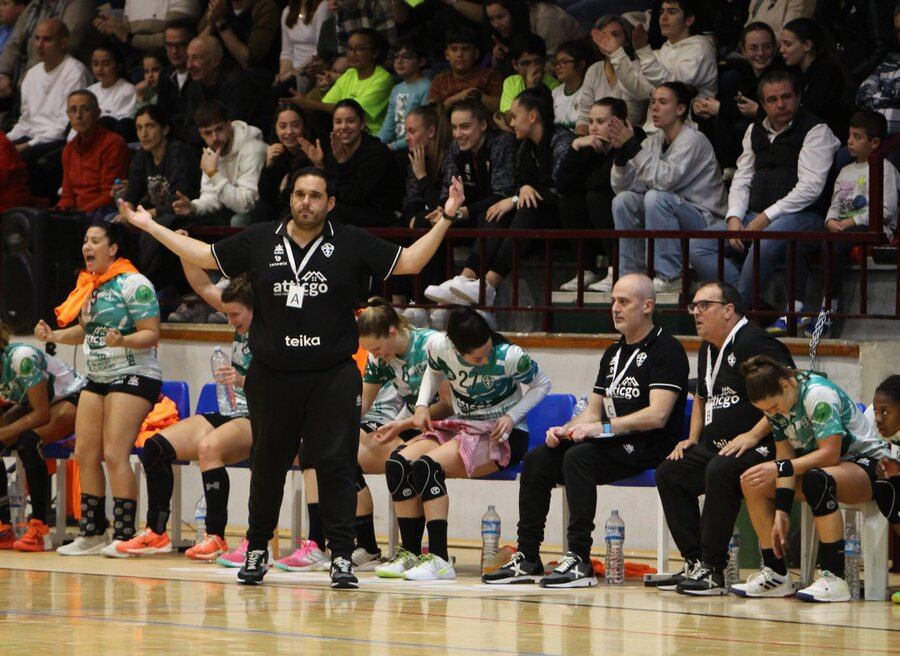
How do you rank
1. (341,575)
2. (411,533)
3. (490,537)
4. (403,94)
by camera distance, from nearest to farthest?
(341,575) < (411,533) < (490,537) < (403,94)

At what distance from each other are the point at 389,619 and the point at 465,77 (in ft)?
18.8

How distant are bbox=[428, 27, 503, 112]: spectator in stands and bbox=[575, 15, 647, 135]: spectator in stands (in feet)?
2.74

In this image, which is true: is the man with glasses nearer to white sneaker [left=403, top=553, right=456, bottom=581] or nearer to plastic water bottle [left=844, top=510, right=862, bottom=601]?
plastic water bottle [left=844, top=510, right=862, bottom=601]

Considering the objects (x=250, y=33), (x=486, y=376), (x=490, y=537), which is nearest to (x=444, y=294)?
(x=486, y=376)

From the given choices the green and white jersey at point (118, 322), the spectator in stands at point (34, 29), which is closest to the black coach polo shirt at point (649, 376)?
the green and white jersey at point (118, 322)

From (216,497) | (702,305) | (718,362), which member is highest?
(702,305)

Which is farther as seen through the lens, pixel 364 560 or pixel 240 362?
pixel 240 362

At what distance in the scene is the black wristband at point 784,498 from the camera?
715 centimetres

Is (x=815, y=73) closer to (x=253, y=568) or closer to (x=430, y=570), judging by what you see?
(x=430, y=570)

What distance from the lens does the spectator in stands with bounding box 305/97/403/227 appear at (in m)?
10.5

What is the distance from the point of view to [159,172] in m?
11.3

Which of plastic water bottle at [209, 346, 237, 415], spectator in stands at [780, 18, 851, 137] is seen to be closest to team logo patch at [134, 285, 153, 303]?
plastic water bottle at [209, 346, 237, 415]

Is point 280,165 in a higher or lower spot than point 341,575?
higher

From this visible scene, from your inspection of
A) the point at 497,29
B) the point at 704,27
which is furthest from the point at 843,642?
the point at 497,29
